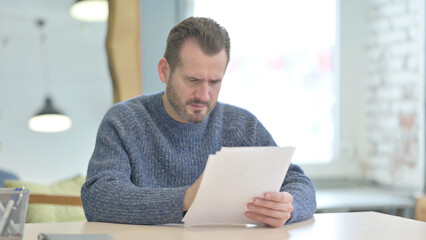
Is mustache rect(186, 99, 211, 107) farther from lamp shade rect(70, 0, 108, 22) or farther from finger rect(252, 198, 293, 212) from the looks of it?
lamp shade rect(70, 0, 108, 22)

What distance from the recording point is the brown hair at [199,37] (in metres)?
1.78

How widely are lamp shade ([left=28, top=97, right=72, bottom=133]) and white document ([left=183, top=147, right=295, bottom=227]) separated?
1.85 metres

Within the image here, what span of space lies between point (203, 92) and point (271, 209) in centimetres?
46

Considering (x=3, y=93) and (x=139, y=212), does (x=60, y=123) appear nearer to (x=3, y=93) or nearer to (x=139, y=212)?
(x=3, y=93)

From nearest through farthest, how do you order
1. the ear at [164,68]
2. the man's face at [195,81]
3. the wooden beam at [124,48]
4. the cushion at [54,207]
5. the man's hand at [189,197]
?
1. the man's hand at [189,197]
2. the man's face at [195,81]
3. the ear at [164,68]
4. the cushion at [54,207]
5. the wooden beam at [124,48]

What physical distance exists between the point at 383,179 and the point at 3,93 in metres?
2.40

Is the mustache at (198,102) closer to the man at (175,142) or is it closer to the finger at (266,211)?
the man at (175,142)

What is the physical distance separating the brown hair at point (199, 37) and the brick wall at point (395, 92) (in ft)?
7.04

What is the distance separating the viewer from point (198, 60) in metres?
1.76

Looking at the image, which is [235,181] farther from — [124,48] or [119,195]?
[124,48]

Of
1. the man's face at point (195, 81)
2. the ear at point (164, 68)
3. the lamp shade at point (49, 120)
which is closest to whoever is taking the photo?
the man's face at point (195, 81)

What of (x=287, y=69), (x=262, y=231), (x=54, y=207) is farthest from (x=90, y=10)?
(x=262, y=231)

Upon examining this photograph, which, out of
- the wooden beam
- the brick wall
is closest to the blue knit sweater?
the wooden beam

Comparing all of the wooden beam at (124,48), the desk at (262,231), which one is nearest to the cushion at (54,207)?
the wooden beam at (124,48)
